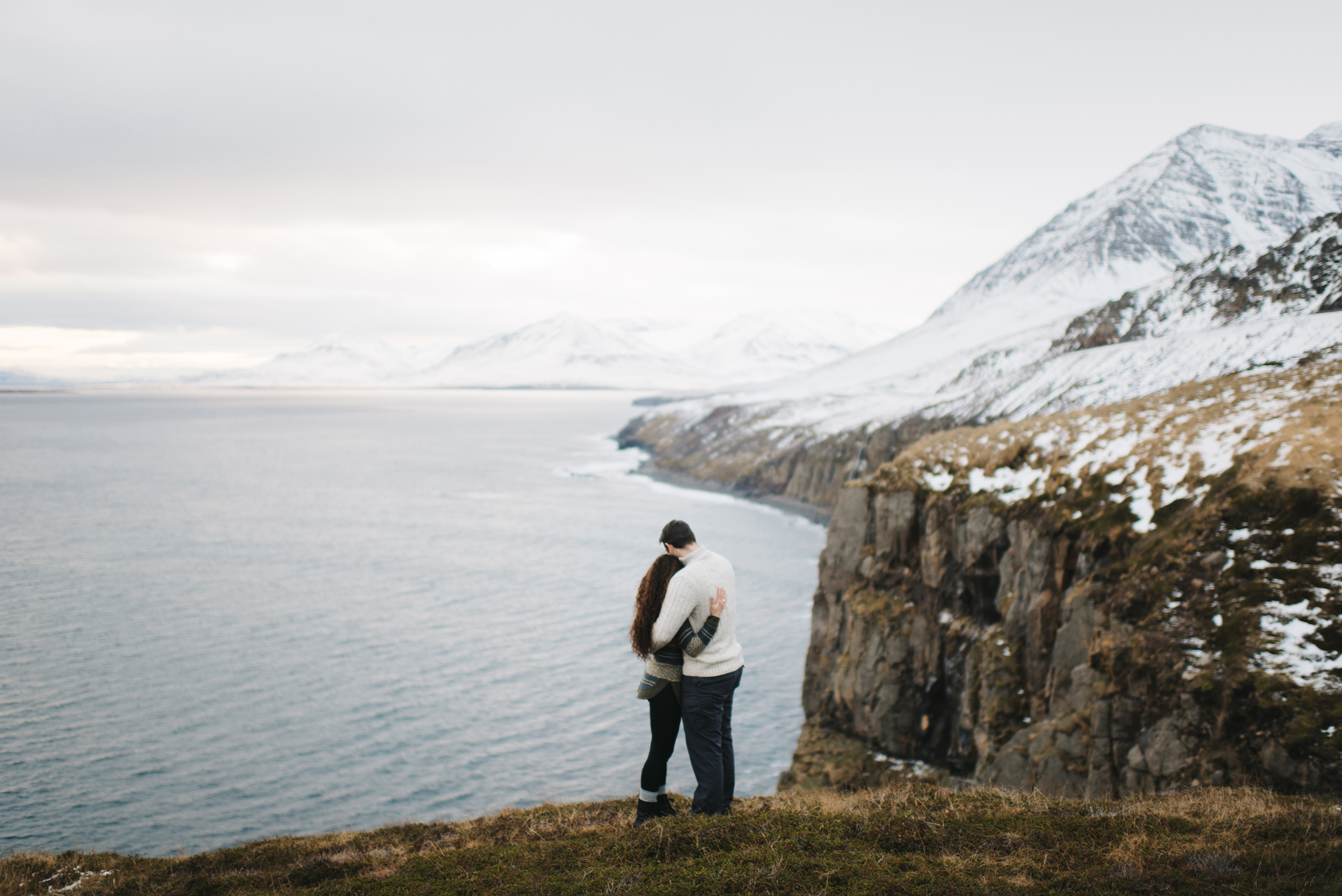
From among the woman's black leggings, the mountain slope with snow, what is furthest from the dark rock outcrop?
the mountain slope with snow

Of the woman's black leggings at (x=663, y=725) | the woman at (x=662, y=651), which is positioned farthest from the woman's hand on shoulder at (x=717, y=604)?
the woman's black leggings at (x=663, y=725)

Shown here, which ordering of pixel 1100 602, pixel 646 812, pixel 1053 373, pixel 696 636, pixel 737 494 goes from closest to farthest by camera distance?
pixel 696 636
pixel 646 812
pixel 1100 602
pixel 1053 373
pixel 737 494

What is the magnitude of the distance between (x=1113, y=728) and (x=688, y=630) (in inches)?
524

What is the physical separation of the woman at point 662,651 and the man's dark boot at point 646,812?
568mm

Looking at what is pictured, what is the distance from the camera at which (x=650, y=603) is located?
30.7ft

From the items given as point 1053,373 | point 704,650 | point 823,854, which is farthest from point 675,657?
point 1053,373

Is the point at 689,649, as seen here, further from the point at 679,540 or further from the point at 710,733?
the point at 679,540

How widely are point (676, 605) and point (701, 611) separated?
0.37m

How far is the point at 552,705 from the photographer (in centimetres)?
3753

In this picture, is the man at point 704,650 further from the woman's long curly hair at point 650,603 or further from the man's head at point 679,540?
the woman's long curly hair at point 650,603

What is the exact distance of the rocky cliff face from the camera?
14617 millimetres

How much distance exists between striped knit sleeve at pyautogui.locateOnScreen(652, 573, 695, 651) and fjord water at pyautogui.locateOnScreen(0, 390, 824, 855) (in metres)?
11.9

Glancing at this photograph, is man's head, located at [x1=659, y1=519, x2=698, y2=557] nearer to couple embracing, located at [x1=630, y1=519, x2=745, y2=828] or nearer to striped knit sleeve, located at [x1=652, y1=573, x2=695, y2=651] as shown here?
couple embracing, located at [x1=630, y1=519, x2=745, y2=828]

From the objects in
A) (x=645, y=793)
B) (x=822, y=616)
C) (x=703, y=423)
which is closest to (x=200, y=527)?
(x=822, y=616)
